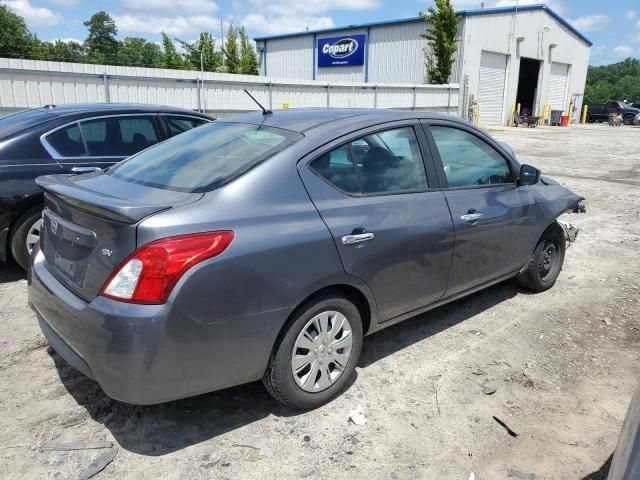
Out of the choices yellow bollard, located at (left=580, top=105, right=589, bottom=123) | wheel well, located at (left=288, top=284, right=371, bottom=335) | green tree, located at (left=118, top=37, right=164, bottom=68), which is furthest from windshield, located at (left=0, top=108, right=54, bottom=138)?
green tree, located at (left=118, top=37, right=164, bottom=68)

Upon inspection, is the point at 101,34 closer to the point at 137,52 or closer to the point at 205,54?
the point at 137,52

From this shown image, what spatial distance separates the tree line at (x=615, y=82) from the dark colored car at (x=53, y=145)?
81528 mm

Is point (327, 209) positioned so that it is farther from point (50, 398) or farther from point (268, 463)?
point (50, 398)

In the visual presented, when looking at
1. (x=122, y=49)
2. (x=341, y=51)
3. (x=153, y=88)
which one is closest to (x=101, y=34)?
(x=122, y=49)

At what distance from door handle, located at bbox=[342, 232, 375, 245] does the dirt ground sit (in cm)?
97

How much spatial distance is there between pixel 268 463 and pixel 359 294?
1.05 meters

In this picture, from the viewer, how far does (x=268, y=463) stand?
2545mm

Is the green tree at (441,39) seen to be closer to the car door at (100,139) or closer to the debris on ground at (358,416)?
the car door at (100,139)

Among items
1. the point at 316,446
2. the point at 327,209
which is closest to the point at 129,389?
the point at 316,446

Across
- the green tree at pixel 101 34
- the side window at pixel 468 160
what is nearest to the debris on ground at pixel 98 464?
the side window at pixel 468 160

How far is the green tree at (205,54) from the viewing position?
39.2 metres

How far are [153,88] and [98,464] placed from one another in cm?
1331

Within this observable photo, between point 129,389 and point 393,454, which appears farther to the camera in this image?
point 393,454

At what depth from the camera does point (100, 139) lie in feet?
16.9
